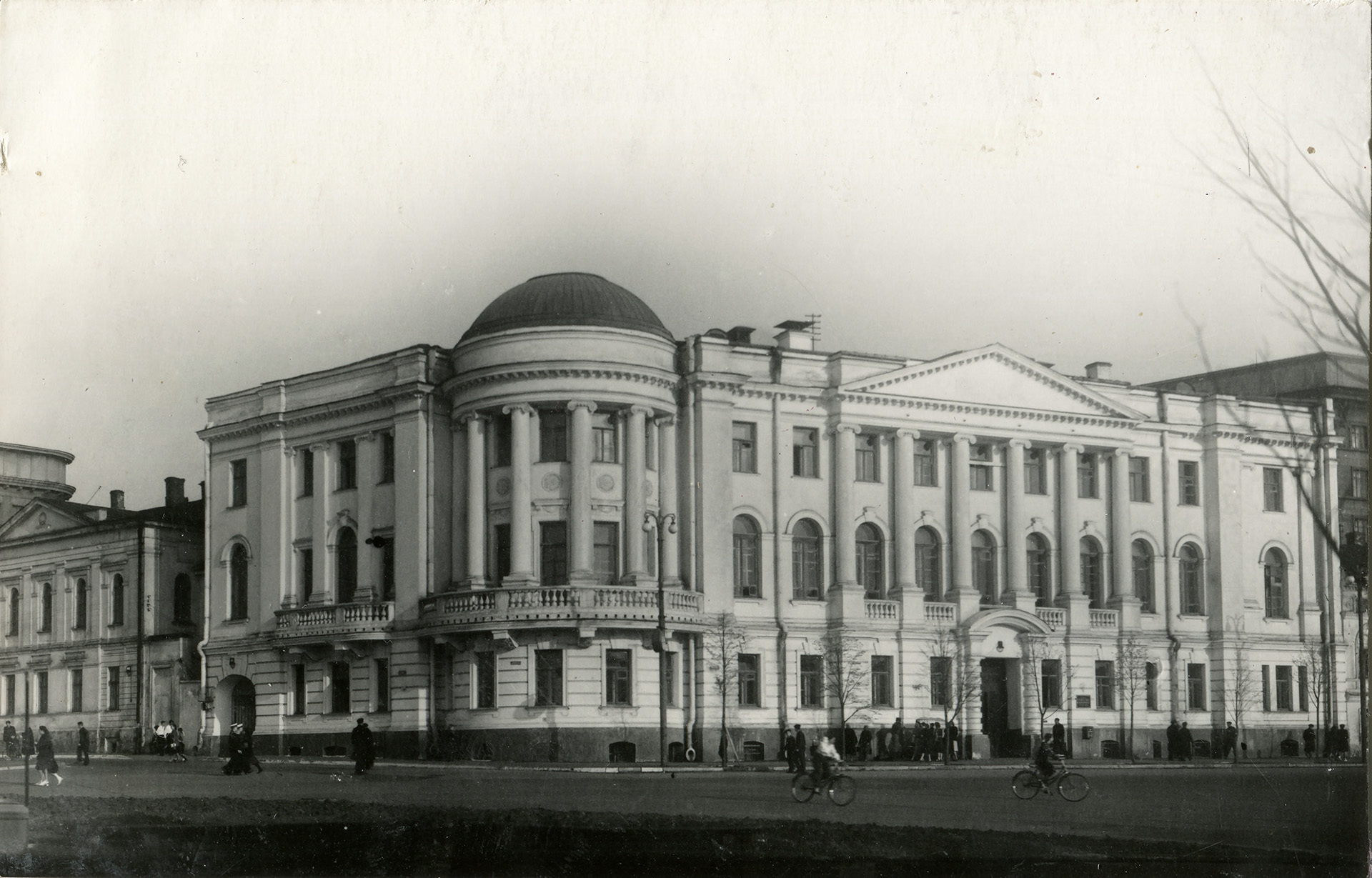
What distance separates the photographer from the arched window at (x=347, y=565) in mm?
48812

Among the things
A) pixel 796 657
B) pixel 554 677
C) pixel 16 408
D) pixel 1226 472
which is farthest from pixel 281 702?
pixel 1226 472

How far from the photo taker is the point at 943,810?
27766 mm

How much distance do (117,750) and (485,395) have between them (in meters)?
17.8

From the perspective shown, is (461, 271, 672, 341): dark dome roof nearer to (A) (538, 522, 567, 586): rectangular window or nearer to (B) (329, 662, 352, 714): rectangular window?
(A) (538, 522, 567, 586): rectangular window

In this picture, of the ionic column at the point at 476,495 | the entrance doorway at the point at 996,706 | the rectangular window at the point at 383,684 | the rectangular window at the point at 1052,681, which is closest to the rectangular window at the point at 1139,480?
the rectangular window at the point at 1052,681

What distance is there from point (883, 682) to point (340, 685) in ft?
56.4

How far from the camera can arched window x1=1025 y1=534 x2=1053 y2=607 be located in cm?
5197

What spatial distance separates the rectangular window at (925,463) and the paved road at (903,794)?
509 inches

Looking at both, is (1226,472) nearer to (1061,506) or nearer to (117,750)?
(1061,506)

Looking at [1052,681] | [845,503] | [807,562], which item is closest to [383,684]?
[807,562]

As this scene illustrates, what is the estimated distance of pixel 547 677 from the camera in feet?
152

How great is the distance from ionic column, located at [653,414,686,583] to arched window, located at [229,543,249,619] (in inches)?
547

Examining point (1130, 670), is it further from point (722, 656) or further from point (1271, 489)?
point (722, 656)

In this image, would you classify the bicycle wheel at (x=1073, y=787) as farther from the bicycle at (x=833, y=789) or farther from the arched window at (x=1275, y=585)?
the arched window at (x=1275, y=585)
